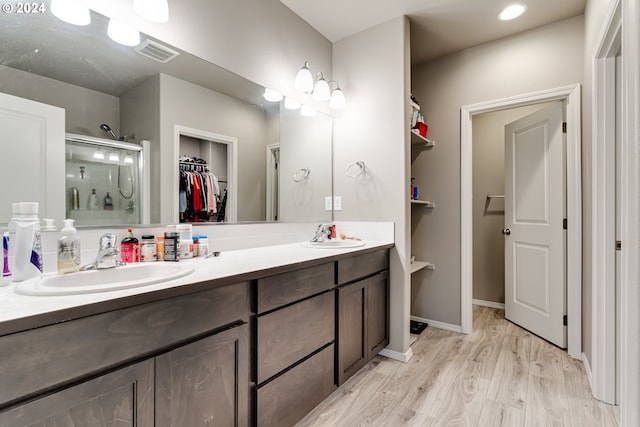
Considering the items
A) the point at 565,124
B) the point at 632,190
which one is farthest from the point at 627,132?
the point at 565,124

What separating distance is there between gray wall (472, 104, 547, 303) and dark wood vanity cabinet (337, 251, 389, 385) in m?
1.82

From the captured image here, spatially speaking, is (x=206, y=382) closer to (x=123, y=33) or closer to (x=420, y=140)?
(x=123, y=33)

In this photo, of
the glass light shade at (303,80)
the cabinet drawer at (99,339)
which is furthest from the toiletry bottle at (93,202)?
the glass light shade at (303,80)

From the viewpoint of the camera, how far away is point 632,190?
3.61 feet

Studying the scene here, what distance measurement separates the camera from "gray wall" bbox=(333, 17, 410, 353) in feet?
7.31

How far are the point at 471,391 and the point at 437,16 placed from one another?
255 cm

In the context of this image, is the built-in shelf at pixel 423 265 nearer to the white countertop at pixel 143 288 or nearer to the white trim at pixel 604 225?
the white trim at pixel 604 225

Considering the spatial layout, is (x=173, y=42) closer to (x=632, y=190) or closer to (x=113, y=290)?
(x=113, y=290)

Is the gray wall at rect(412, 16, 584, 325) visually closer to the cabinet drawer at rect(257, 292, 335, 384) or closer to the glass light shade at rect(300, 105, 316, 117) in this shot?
the glass light shade at rect(300, 105, 316, 117)

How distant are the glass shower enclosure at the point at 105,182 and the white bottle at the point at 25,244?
181 millimetres

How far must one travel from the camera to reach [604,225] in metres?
1.69

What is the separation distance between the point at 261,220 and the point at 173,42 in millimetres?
1082

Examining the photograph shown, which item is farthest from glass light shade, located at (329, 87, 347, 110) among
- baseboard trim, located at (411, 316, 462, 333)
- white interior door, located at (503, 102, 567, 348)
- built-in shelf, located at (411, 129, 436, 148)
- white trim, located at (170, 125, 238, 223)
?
baseboard trim, located at (411, 316, 462, 333)

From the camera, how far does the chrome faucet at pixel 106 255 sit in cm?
117
